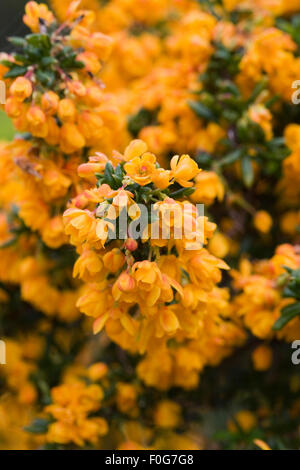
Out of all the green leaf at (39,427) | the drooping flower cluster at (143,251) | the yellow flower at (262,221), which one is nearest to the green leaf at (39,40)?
the drooping flower cluster at (143,251)

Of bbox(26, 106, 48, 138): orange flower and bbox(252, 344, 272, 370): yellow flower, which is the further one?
bbox(252, 344, 272, 370): yellow flower

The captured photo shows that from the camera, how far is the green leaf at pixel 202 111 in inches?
65.9

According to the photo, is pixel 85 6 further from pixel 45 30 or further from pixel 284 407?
pixel 284 407

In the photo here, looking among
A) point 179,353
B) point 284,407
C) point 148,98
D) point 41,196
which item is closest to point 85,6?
point 148,98

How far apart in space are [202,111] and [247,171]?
25 centimetres

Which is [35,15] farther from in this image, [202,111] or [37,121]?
[202,111]

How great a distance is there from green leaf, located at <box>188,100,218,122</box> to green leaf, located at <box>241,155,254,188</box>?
0.17m

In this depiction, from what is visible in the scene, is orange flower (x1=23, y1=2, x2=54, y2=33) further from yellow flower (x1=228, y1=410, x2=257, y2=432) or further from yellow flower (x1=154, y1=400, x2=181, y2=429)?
yellow flower (x1=228, y1=410, x2=257, y2=432)

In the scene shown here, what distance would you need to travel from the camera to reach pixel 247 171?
160 centimetres

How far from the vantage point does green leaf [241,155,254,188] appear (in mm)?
1590

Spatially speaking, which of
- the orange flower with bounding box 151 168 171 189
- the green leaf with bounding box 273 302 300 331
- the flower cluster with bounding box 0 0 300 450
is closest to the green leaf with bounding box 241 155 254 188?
the flower cluster with bounding box 0 0 300 450

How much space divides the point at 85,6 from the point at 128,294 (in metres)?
2.01

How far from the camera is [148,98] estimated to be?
180 centimetres

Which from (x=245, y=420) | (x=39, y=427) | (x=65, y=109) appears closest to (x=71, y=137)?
(x=65, y=109)
